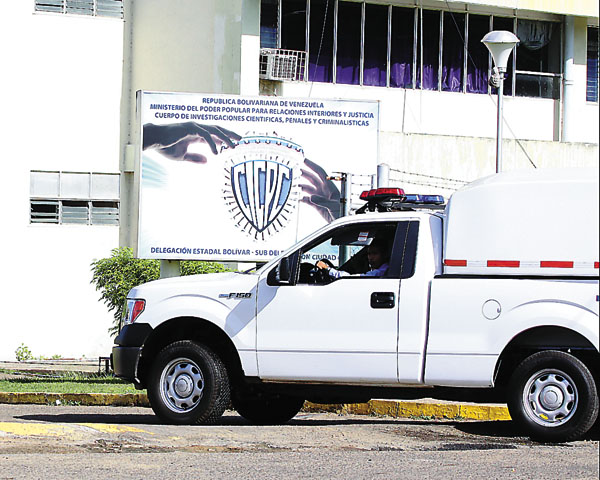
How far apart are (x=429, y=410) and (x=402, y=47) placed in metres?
15.9

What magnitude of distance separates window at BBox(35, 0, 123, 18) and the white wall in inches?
7.1

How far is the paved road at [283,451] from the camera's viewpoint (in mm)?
8023

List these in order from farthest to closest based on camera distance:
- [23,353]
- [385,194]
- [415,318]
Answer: [23,353] → [385,194] → [415,318]

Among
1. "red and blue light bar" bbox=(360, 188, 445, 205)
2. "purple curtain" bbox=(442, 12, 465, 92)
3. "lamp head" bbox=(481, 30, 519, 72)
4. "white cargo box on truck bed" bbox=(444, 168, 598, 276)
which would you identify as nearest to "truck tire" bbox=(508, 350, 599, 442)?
"white cargo box on truck bed" bbox=(444, 168, 598, 276)

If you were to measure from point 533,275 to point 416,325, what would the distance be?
1.08 metres

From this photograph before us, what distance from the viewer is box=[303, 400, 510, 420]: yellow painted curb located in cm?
1226

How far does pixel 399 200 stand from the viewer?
37.2 ft

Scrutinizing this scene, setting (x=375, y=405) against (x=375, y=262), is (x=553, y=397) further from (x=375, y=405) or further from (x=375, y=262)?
(x=375, y=405)

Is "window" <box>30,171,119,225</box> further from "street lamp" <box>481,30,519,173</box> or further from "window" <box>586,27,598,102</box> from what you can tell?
"street lamp" <box>481,30,519,173</box>

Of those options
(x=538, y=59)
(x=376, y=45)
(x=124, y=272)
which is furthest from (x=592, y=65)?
(x=124, y=272)

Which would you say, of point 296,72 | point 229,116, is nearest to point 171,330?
point 229,116

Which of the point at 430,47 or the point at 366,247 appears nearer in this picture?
the point at 366,247

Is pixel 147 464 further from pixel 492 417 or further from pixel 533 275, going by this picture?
pixel 492 417

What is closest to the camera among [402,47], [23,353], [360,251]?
[360,251]
